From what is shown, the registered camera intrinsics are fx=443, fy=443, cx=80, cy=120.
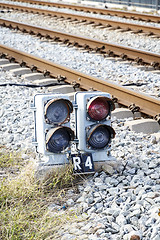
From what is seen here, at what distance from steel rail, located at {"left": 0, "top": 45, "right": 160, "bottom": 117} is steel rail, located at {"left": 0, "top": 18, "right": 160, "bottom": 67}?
5.70ft

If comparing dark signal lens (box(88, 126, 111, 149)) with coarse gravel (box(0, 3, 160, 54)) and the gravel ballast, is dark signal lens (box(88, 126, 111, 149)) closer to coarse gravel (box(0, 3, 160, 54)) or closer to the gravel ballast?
the gravel ballast

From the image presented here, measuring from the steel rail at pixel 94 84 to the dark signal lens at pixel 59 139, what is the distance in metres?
1.91

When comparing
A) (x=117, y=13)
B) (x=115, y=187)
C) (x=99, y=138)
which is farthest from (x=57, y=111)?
(x=117, y=13)

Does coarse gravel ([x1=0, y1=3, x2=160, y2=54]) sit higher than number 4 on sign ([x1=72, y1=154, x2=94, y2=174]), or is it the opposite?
coarse gravel ([x1=0, y1=3, x2=160, y2=54])

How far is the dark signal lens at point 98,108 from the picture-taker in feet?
13.3

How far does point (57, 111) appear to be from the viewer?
4027 mm

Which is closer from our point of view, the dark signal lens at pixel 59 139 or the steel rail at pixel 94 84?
the dark signal lens at pixel 59 139

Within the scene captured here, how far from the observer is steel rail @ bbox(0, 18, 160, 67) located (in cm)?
871

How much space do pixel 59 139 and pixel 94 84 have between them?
307 centimetres

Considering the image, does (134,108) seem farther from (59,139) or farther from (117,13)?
(117,13)

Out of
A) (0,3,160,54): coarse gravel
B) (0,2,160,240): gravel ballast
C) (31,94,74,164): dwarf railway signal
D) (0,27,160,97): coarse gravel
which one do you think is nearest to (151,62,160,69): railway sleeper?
(0,27,160,97): coarse gravel

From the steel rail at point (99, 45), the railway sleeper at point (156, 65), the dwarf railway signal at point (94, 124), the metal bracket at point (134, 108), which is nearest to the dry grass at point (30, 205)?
the dwarf railway signal at point (94, 124)

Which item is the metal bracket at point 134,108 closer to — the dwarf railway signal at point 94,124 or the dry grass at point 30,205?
the dwarf railway signal at point 94,124

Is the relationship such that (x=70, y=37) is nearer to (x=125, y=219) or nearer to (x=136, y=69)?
(x=136, y=69)
